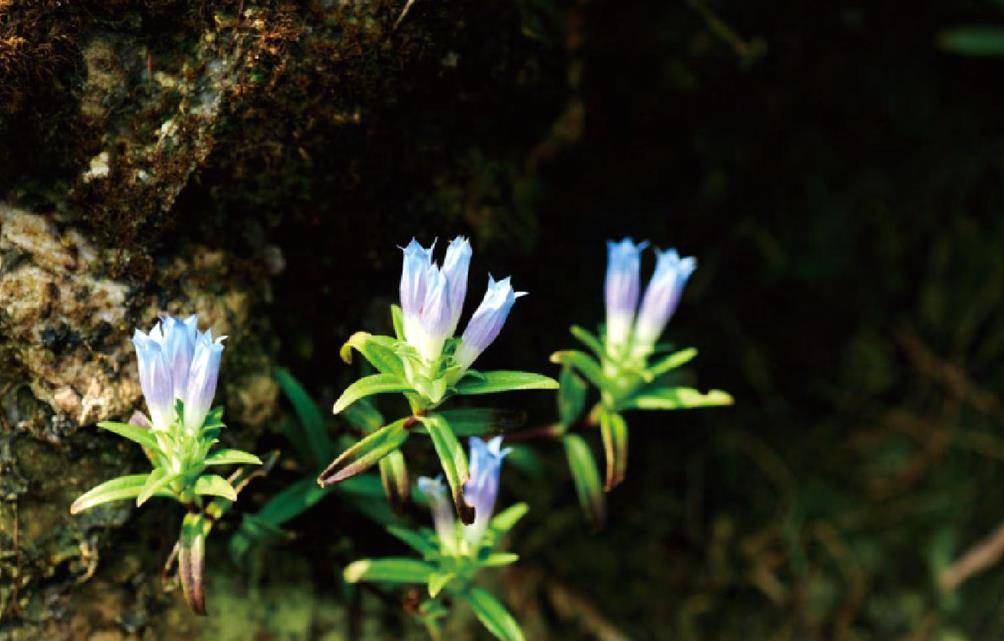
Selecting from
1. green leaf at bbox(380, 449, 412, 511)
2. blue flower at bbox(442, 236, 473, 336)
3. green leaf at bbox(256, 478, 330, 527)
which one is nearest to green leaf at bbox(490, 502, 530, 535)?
green leaf at bbox(380, 449, 412, 511)

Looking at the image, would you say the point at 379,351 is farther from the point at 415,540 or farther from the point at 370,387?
the point at 415,540

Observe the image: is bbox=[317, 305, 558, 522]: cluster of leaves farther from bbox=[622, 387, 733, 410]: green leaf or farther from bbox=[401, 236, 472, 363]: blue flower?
bbox=[622, 387, 733, 410]: green leaf

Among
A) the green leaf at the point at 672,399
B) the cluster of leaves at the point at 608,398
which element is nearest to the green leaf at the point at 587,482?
the cluster of leaves at the point at 608,398

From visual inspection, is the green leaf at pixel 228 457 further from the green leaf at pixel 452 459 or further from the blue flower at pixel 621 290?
the blue flower at pixel 621 290

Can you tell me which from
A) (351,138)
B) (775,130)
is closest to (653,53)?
(775,130)

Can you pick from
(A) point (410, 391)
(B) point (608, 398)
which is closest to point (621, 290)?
(B) point (608, 398)

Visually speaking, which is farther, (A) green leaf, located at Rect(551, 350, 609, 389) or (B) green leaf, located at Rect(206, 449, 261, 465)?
(A) green leaf, located at Rect(551, 350, 609, 389)
